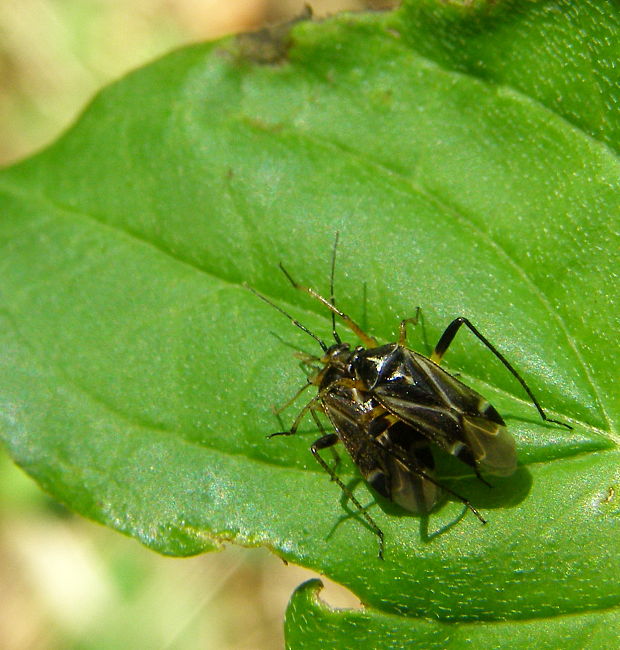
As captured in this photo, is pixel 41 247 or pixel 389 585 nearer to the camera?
pixel 389 585

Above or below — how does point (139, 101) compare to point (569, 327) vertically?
above

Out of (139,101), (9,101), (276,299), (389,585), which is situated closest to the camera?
(389,585)

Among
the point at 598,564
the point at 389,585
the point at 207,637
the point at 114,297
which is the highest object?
the point at 114,297

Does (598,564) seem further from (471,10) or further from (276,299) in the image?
(471,10)

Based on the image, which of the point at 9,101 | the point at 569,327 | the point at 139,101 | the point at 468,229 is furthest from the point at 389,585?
the point at 9,101

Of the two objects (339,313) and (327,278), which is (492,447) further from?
(327,278)

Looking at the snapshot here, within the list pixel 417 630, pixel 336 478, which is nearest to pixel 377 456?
pixel 336 478
